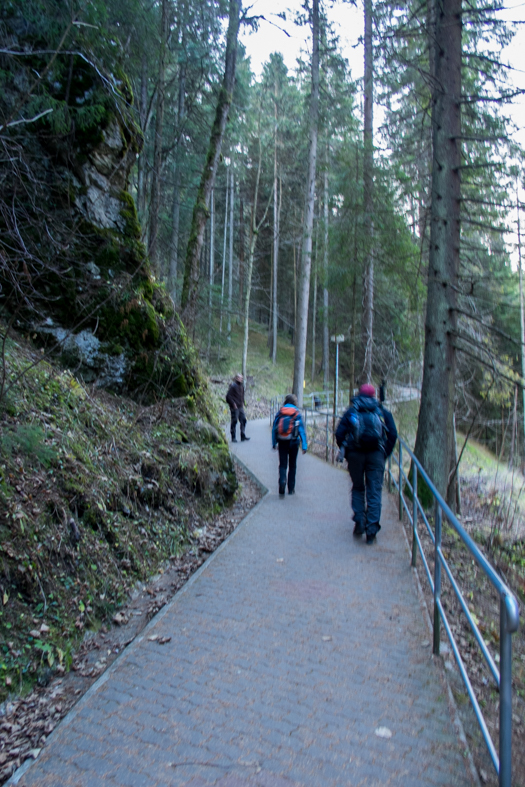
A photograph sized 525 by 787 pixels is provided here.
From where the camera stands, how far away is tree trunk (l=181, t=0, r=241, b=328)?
11914 millimetres

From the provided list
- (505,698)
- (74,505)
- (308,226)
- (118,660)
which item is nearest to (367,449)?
(74,505)

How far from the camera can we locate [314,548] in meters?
6.09

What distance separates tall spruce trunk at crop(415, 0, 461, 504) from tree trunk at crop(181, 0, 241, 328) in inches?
224

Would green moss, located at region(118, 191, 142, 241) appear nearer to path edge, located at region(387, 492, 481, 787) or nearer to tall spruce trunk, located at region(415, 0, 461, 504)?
tall spruce trunk, located at region(415, 0, 461, 504)

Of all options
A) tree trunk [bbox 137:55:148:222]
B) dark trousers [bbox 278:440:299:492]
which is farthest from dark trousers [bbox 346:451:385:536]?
tree trunk [bbox 137:55:148:222]

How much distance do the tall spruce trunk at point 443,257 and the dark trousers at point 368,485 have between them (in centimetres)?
202

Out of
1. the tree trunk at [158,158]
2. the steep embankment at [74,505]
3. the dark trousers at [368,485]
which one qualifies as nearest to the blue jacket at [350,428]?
the dark trousers at [368,485]

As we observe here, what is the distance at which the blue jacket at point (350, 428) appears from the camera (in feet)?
20.9

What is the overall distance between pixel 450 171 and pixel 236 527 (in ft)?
21.6

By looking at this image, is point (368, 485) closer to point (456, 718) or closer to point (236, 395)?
point (456, 718)

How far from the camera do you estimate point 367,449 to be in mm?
6371

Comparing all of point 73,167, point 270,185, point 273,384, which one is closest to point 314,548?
point 73,167

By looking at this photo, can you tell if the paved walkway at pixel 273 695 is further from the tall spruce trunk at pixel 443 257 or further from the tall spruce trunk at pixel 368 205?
the tall spruce trunk at pixel 368 205

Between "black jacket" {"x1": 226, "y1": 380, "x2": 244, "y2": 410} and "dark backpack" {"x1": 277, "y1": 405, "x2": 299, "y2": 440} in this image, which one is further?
"black jacket" {"x1": 226, "y1": 380, "x2": 244, "y2": 410}
